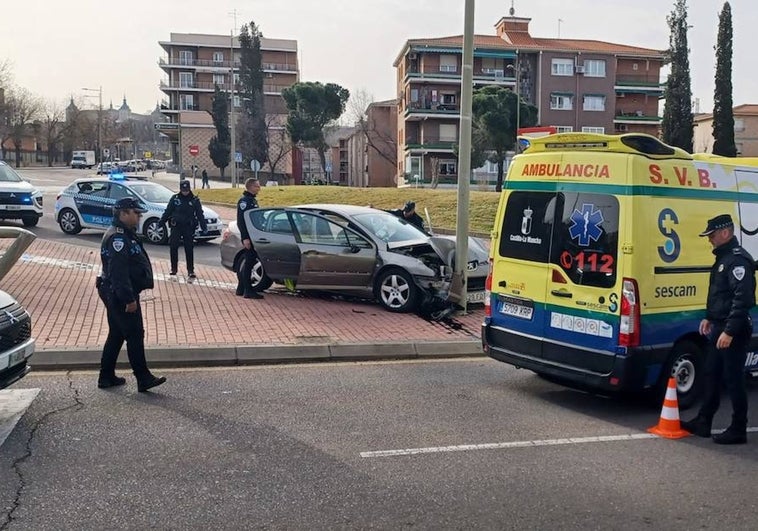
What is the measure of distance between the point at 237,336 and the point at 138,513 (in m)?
4.41

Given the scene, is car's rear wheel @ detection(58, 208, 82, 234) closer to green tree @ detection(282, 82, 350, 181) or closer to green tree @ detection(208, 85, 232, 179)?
green tree @ detection(282, 82, 350, 181)

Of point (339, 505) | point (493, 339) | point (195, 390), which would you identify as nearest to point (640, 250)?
point (493, 339)

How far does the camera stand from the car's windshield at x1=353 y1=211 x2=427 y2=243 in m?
10.9

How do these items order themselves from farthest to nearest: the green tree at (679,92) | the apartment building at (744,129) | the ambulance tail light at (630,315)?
1. the apartment building at (744,129)
2. the green tree at (679,92)
3. the ambulance tail light at (630,315)

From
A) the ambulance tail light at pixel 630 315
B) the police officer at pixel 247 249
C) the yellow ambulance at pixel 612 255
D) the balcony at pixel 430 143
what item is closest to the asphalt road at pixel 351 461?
the yellow ambulance at pixel 612 255

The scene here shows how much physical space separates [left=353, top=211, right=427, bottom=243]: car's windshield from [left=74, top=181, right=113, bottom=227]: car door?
9.74 meters

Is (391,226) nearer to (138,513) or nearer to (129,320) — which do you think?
(129,320)

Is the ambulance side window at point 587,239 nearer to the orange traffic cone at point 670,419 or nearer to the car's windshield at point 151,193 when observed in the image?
the orange traffic cone at point 670,419

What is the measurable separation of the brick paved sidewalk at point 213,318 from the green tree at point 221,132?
61754 millimetres

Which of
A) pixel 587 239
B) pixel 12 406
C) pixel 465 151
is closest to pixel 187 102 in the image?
pixel 465 151

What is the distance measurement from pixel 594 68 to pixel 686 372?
63.4 m

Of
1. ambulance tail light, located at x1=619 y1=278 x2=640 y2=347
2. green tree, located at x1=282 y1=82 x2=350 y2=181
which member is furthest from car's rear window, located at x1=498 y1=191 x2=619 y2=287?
green tree, located at x1=282 y1=82 x2=350 y2=181

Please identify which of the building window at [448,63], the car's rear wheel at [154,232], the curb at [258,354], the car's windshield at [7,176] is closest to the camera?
the curb at [258,354]

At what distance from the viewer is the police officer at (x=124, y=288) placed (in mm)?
6559
